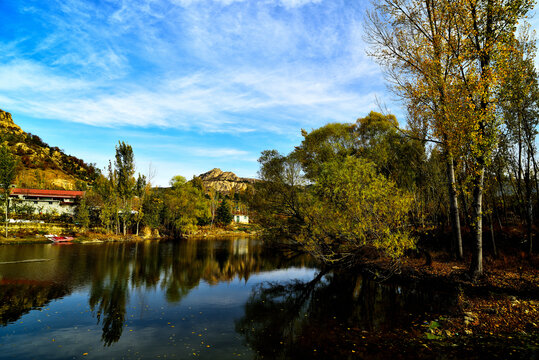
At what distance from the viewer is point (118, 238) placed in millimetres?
49719

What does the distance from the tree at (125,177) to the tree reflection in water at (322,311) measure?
42.6m

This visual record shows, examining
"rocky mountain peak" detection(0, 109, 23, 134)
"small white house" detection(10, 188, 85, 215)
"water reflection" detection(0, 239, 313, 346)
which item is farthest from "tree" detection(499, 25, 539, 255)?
"rocky mountain peak" detection(0, 109, 23, 134)

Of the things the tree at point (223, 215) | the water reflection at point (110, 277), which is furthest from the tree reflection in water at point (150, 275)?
the tree at point (223, 215)

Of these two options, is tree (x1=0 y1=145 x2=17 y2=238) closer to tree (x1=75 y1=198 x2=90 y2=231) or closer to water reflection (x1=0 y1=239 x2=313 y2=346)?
tree (x1=75 y1=198 x2=90 y2=231)

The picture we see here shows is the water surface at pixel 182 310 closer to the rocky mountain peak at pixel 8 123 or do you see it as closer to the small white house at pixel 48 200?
the small white house at pixel 48 200

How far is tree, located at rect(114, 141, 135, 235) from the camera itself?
2101 inches

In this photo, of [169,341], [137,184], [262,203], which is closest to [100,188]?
[137,184]

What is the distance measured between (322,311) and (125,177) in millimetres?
51142

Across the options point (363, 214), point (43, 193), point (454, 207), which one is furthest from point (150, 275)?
point (43, 193)

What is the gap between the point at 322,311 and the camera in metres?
14.2

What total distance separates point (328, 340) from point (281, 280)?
11950mm

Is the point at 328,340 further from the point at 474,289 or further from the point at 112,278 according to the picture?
the point at 112,278

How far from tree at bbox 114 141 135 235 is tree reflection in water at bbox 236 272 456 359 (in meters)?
42.6

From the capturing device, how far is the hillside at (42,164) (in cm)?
8000
